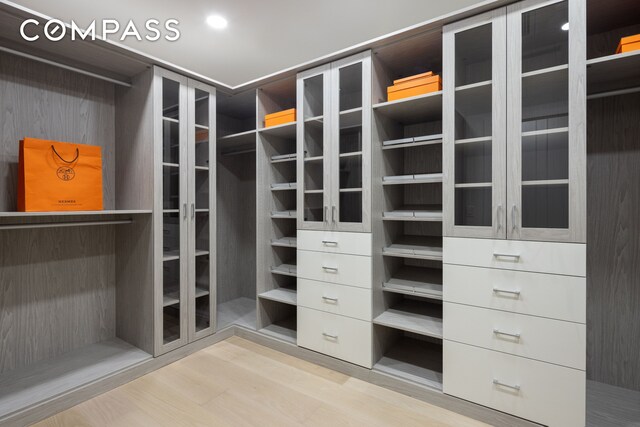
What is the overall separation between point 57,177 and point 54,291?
0.90m

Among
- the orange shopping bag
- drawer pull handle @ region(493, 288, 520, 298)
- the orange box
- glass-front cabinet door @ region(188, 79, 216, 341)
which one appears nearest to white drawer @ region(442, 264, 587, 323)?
drawer pull handle @ region(493, 288, 520, 298)

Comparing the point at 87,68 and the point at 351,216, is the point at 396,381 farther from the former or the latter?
the point at 87,68

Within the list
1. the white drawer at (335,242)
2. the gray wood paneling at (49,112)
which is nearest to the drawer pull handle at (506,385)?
the white drawer at (335,242)

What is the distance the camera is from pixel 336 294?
2.35m

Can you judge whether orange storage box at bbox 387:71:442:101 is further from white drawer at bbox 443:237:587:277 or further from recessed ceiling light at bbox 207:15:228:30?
recessed ceiling light at bbox 207:15:228:30

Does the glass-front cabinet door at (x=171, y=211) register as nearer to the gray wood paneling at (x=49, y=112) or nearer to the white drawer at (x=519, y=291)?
the gray wood paneling at (x=49, y=112)

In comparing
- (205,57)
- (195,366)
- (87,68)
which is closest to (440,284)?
(195,366)

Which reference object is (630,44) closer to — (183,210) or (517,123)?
(517,123)

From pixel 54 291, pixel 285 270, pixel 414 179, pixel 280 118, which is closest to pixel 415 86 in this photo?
pixel 414 179

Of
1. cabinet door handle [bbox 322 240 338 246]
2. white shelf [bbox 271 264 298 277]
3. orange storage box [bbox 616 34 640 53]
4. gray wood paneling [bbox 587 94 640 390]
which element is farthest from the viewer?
white shelf [bbox 271 264 298 277]

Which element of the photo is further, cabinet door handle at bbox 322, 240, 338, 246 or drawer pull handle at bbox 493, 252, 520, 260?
cabinet door handle at bbox 322, 240, 338, 246

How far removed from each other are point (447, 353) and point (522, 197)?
1.00 metres

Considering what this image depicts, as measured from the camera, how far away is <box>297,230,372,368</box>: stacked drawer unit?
221cm

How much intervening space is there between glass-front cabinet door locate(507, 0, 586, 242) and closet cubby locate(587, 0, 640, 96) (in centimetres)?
16
